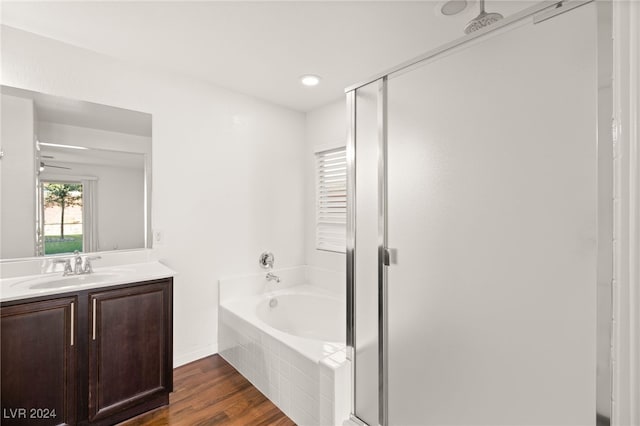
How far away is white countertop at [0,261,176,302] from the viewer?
60.6 inches

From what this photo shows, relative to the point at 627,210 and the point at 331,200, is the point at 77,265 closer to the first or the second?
the point at 331,200

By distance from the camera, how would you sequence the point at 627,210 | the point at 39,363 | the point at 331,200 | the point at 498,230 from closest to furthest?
the point at 627,210, the point at 498,230, the point at 39,363, the point at 331,200

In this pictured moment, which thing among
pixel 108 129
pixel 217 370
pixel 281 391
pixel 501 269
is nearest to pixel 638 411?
pixel 501 269

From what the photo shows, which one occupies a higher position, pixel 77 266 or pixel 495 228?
pixel 495 228

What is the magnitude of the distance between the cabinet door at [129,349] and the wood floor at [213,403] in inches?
4.3

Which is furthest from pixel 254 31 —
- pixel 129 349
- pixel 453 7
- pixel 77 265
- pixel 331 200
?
pixel 129 349

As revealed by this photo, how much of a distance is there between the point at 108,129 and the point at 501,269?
2646mm

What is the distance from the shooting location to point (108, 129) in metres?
2.23

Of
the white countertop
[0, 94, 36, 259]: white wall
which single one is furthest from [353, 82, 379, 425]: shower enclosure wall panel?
[0, 94, 36, 259]: white wall

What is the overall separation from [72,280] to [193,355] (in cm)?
114

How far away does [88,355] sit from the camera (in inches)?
65.7

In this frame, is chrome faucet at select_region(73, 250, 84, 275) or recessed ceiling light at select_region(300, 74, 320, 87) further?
recessed ceiling light at select_region(300, 74, 320, 87)

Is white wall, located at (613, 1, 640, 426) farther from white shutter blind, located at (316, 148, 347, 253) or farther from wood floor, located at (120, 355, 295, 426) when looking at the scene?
white shutter blind, located at (316, 148, 347, 253)

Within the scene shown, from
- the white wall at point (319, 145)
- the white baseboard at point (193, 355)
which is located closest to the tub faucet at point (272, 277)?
the white wall at point (319, 145)
